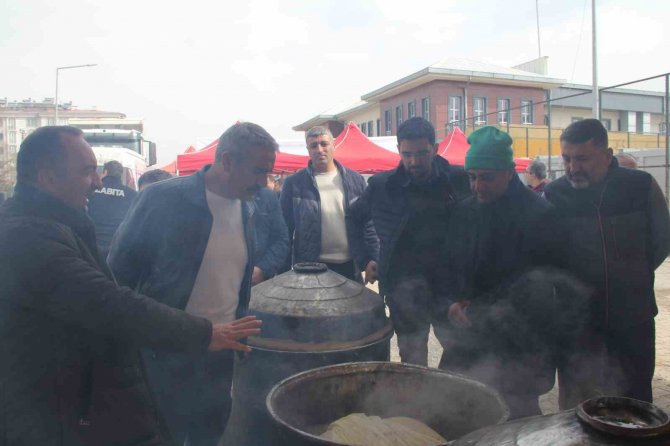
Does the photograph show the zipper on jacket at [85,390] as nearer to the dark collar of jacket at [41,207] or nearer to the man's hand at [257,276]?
the dark collar of jacket at [41,207]

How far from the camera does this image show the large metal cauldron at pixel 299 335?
2832mm

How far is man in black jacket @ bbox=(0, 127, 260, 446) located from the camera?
1.67 meters

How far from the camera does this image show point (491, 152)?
294 centimetres

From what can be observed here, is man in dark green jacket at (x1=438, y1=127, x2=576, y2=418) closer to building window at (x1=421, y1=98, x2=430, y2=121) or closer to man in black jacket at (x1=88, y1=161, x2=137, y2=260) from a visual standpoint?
man in black jacket at (x1=88, y1=161, x2=137, y2=260)

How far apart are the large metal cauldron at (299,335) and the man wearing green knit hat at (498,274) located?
1.76ft

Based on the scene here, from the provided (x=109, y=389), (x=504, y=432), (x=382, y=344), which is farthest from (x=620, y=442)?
(x=382, y=344)

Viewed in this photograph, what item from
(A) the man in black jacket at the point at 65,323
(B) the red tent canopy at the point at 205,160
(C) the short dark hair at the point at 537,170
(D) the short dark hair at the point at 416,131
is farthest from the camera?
(B) the red tent canopy at the point at 205,160

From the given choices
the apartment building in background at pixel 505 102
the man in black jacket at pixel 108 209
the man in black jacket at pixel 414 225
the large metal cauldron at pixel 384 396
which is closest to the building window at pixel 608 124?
the apartment building in background at pixel 505 102

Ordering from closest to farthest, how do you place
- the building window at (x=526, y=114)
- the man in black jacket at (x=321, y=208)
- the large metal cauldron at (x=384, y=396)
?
the large metal cauldron at (x=384, y=396) < the man in black jacket at (x=321, y=208) < the building window at (x=526, y=114)

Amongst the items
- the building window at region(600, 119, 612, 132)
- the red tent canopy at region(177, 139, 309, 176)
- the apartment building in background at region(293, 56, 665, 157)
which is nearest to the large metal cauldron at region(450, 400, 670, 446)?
the red tent canopy at region(177, 139, 309, 176)

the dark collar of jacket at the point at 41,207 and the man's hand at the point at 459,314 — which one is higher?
the dark collar of jacket at the point at 41,207

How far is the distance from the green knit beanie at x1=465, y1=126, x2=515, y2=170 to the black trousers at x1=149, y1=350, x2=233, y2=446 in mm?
1730

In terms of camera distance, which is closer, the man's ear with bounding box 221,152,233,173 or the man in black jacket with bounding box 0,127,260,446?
the man in black jacket with bounding box 0,127,260,446

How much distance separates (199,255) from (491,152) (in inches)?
65.2
